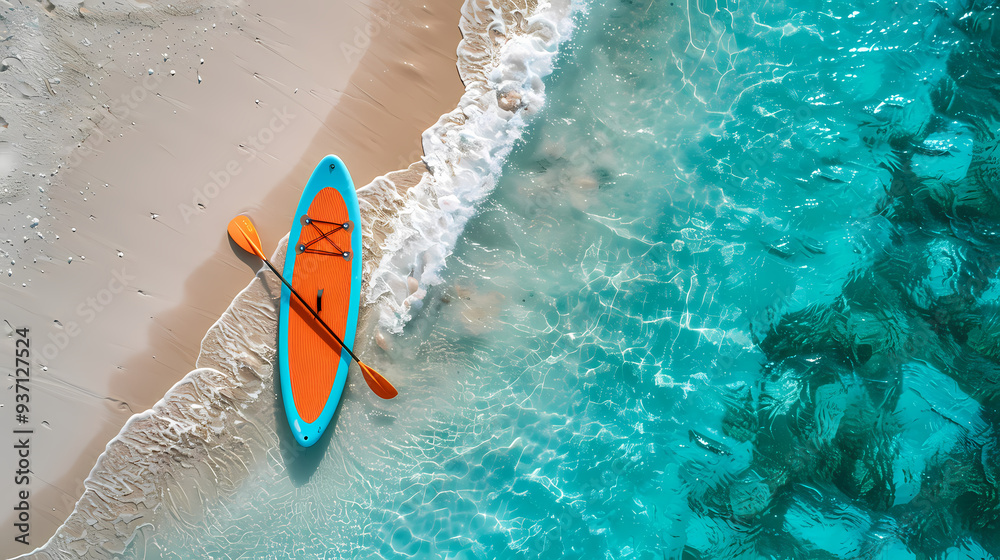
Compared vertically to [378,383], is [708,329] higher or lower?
higher

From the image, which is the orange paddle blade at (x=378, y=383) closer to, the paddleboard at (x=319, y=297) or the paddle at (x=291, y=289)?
the paddle at (x=291, y=289)

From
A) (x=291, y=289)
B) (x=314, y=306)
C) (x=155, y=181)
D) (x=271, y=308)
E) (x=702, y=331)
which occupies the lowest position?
(x=271, y=308)

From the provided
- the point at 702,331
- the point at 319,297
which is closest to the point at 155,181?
the point at 319,297

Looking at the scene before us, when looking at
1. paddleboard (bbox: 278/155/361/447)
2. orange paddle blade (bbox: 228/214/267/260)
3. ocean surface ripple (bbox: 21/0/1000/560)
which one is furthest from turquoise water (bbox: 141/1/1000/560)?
orange paddle blade (bbox: 228/214/267/260)

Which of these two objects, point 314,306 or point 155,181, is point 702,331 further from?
point 155,181

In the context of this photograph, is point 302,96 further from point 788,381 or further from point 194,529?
point 788,381

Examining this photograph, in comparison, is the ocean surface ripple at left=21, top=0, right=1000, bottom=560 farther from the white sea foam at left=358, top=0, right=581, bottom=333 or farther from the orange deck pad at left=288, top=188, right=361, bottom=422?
the orange deck pad at left=288, top=188, right=361, bottom=422
